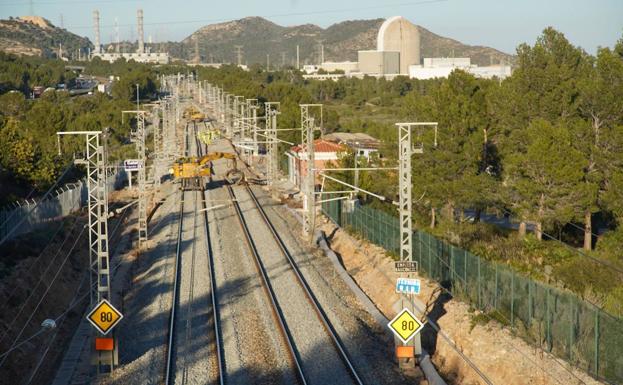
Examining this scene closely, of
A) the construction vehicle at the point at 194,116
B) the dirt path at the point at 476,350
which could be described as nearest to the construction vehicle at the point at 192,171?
the dirt path at the point at 476,350

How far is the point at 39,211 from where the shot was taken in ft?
116

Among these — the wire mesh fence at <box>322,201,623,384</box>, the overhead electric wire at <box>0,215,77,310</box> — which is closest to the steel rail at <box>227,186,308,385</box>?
the wire mesh fence at <box>322,201,623,384</box>

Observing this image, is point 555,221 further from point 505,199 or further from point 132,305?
point 132,305

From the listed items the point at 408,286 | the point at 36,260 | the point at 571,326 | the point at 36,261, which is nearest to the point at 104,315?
the point at 408,286

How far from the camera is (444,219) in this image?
38.5 m

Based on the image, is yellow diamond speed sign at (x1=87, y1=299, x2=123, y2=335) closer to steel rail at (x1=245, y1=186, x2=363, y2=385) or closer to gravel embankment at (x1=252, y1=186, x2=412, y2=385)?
steel rail at (x1=245, y1=186, x2=363, y2=385)

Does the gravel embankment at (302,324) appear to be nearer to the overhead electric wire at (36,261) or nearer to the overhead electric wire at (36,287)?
the overhead electric wire at (36,287)

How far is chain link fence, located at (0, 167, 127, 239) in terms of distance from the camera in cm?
3180

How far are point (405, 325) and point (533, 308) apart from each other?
3.24 metres

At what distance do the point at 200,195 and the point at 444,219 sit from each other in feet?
57.9

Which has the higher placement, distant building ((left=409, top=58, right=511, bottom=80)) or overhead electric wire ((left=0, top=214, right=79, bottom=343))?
distant building ((left=409, top=58, right=511, bottom=80))

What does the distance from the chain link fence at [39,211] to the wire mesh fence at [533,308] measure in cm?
1227

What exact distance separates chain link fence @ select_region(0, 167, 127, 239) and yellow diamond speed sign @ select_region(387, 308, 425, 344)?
1242cm

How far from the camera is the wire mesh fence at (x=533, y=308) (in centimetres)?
1609
